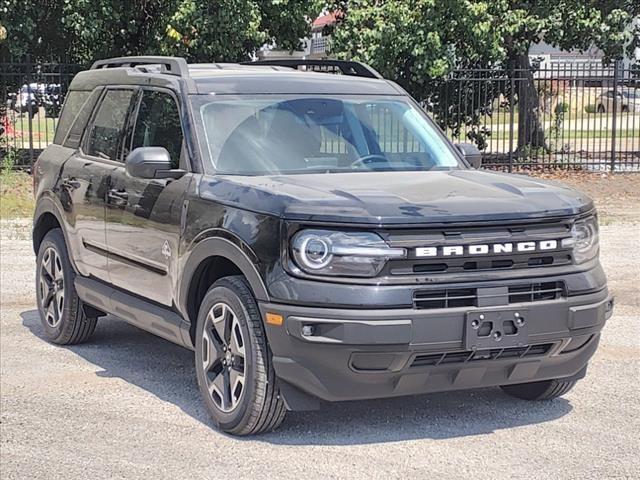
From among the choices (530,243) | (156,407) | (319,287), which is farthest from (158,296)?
(530,243)

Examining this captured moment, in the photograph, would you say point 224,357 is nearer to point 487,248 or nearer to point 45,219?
point 487,248

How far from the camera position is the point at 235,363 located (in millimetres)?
5305

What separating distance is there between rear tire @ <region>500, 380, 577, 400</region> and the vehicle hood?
3.38ft

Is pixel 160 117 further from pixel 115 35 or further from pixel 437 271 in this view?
pixel 115 35

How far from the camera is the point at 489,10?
20266mm

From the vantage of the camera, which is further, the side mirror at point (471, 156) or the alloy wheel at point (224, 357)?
the side mirror at point (471, 156)

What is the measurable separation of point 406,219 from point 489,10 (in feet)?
53.4

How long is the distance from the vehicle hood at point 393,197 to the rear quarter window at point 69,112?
233 cm

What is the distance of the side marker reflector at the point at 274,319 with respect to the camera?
4.90 meters

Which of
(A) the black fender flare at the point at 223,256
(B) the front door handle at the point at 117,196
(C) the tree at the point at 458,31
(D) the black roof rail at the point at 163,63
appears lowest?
(A) the black fender flare at the point at 223,256

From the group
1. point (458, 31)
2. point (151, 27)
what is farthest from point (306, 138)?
point (151, 27)

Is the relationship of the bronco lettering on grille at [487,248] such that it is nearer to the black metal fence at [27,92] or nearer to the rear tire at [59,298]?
the rear tire at [59,298]

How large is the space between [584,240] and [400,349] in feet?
4.09

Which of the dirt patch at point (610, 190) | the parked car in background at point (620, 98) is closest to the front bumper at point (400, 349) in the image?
the dirt patch at point (610, 190)
